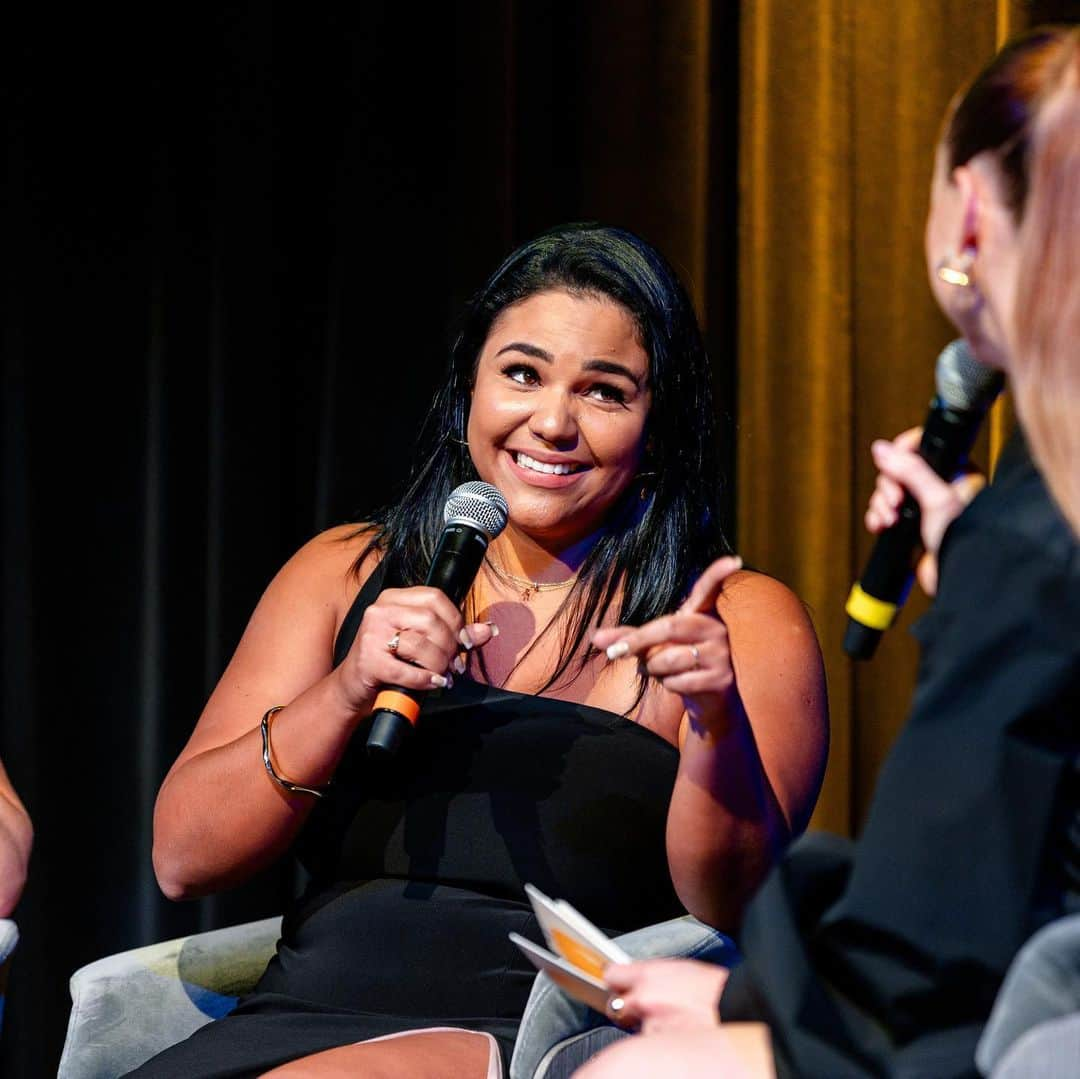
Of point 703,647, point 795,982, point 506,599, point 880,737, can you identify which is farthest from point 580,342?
point 880,737

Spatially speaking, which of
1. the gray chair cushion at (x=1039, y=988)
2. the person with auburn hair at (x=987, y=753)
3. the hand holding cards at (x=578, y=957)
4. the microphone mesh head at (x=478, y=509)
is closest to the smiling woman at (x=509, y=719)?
the microphone mesh head at (x=478, y=509)

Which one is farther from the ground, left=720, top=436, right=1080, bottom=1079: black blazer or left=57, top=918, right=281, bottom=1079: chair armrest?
left=720, top=436, right=1080, bottom=1079: black blazer

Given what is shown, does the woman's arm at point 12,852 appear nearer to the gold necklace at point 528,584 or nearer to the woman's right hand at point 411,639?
the woman's right hand at point 411,639

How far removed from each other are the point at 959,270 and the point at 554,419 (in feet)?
2.89

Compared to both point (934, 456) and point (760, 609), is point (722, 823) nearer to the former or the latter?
point (760, 609)

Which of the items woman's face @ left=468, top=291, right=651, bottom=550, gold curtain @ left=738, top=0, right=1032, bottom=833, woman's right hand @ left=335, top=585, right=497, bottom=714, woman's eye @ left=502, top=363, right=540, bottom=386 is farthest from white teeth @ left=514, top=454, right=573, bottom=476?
gold curtain @ left=738, top=0, right=1032, bottom=833

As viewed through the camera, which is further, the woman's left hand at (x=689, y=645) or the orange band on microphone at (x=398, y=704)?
the orange band on microphone at (x=398, y=704)

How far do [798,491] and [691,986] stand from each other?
184cm

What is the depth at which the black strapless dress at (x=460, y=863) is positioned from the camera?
1645 millimetres

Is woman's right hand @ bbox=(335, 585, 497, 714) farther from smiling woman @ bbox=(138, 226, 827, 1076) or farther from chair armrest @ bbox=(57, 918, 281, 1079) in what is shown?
chair armrest @ bbox=(57, 918, 281, 1079)

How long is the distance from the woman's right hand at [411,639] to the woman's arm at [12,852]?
510 mm

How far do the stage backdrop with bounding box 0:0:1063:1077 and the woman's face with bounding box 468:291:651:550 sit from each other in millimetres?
898

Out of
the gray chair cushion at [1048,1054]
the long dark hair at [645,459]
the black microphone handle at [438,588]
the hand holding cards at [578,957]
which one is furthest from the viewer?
the long dark hair at [645,459]

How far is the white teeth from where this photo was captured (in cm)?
186
